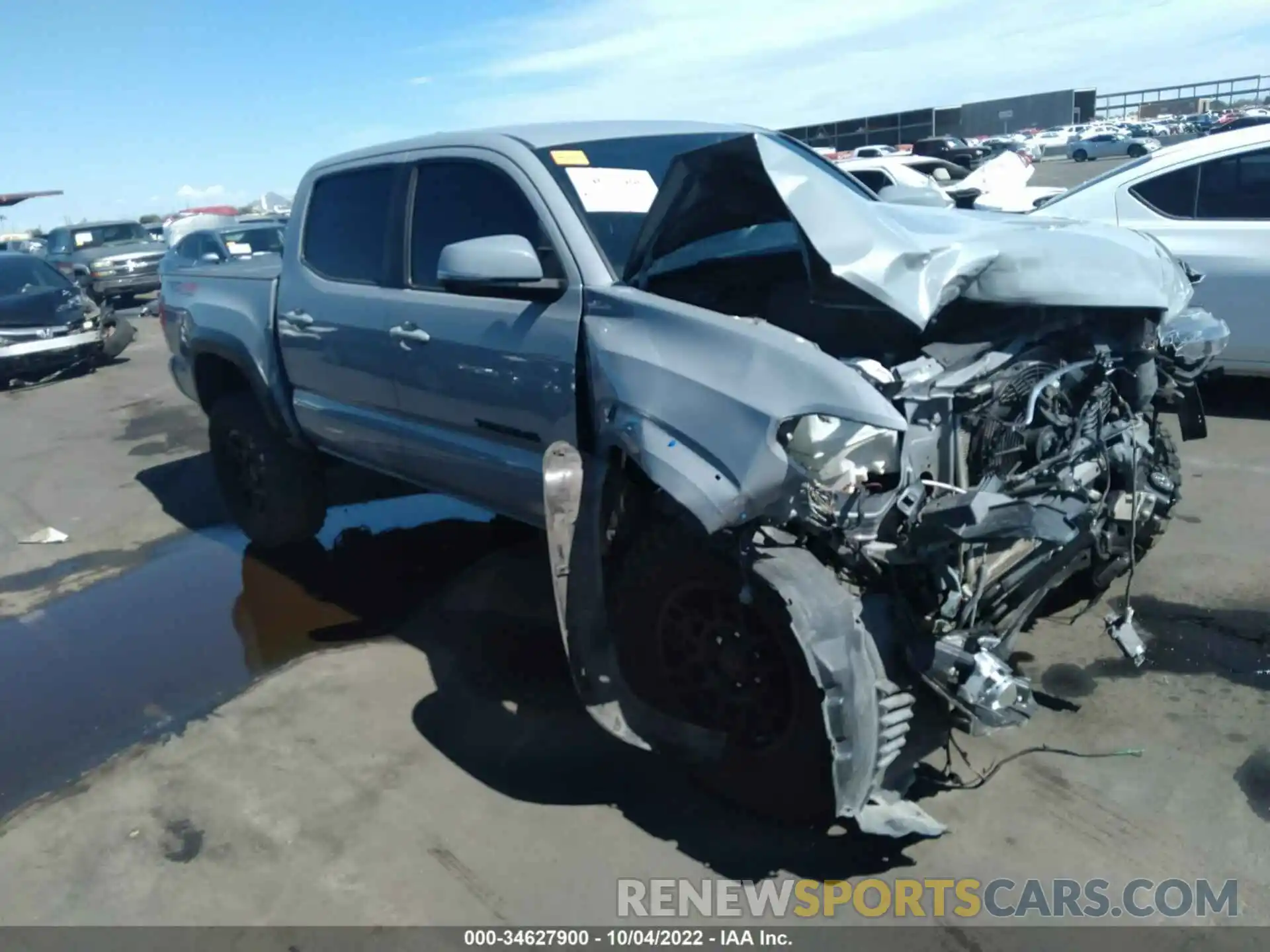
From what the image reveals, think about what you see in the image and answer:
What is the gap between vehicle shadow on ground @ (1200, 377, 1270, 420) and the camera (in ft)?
21.8

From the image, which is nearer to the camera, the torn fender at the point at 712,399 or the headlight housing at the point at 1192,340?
the torn fender at the point at 712,399

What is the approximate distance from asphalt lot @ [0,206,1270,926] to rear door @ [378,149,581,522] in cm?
83

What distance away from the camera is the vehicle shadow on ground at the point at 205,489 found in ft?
21.1

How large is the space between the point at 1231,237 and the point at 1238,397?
1343 millimetres

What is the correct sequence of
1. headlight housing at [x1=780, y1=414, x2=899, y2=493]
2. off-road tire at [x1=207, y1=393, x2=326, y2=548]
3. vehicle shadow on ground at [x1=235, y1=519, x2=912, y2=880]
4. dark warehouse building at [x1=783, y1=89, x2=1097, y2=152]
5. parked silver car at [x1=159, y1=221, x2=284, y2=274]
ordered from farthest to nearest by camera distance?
dark warehouse building at [x1=783, y1=89, x2=1097, y2=152] → parked silver car at [x1=159, y1=221, x2=284, y2=274] → off-road tire at [x1=207, y1=393, x2=326, y2=548] → vehicle shadow on ground at [x1=235, y1=519, x2=912, y2=880] → headlight housing at [x1=780, y1=414, x2=899, y2=493]

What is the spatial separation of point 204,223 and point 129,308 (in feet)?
28.6

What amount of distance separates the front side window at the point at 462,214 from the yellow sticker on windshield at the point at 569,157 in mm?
188

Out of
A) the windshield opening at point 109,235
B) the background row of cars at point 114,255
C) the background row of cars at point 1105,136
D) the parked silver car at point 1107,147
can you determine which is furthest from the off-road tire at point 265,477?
the parked silver car at point 1107,147

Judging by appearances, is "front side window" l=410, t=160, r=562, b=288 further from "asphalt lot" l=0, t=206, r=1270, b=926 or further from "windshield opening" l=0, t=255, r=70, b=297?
"windshield opening" l=0, t=255, r=70, b=297

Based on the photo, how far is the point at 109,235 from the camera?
808 inches

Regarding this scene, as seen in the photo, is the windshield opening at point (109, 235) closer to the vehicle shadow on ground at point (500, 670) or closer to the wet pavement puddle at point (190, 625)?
the wet pavement puddle at point (190, 625)

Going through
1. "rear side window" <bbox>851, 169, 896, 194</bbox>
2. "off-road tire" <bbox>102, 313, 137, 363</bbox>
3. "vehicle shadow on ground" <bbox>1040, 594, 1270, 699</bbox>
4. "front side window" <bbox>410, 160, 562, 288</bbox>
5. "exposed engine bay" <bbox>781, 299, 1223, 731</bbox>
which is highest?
"front side window" <bbox>410, 160, 562, 288</bbox>

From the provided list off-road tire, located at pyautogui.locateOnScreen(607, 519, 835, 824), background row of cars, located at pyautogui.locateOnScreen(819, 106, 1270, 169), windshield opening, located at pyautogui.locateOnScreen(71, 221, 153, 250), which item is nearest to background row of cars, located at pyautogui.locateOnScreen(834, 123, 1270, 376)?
off-road tire, located at pyautogui.locateOnScreen(607, 519, 835, 824)

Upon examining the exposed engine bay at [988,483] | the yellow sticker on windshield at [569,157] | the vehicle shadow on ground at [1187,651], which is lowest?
the vehicle shadow on ground at [1187,651]
